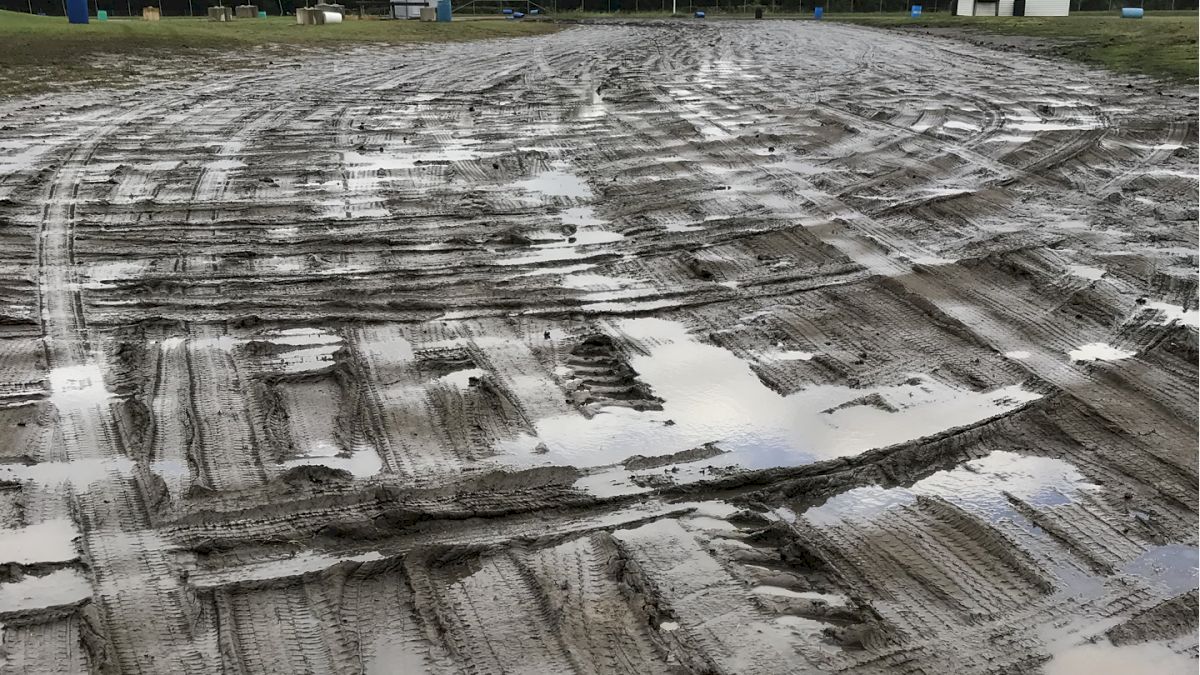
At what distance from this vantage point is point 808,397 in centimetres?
563

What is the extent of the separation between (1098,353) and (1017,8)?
4463 centimetres

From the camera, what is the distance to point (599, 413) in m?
5.44

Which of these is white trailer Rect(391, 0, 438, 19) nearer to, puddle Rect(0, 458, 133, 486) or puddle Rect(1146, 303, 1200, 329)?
puddle Rect(1146, 303, 1200, 329)

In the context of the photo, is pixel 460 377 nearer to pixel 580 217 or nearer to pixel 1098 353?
pixel 1098 353

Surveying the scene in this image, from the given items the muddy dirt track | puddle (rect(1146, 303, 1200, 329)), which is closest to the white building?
the muddy dirt track

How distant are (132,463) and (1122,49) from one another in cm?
2415

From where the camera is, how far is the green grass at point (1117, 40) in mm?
20266

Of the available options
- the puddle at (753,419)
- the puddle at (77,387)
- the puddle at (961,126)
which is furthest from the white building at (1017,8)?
the puddle at (77,387)

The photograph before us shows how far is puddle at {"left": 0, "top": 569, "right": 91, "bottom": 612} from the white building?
47361mm

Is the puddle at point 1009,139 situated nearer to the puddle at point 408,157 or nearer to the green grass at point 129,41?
the puddle at point 408,157

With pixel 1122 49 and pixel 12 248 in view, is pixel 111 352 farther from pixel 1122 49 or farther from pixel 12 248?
pixel 1122 49

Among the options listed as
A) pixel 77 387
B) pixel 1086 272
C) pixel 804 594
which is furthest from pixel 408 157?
pixel 804 594

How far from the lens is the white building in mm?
45594

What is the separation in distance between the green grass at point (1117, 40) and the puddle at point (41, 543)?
18.1 m
